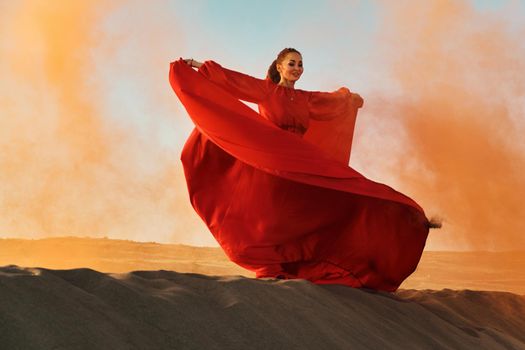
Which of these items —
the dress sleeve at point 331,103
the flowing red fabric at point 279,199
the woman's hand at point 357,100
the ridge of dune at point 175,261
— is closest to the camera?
the flowing red fabric at point 279,199

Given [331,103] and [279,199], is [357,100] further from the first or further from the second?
[279,199]

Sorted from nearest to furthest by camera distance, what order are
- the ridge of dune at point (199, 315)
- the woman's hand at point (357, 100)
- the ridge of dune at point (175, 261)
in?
1. the ridge of dune at point (199, 315)
2. the woman's hand at point (357, 100)
3. the ridge of dune at point (175, 261)

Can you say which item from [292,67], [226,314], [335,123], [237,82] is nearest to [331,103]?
[335,123]

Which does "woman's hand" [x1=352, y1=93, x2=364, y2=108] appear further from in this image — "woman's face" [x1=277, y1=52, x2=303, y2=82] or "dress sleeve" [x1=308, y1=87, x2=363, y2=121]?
"woman's face" [x1=277, y1=52, x2=303, y2=82]

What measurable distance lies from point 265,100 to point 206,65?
1.69 ft

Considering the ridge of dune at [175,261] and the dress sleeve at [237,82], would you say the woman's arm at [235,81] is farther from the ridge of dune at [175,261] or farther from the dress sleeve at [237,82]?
the ridge of dune at [175,261]

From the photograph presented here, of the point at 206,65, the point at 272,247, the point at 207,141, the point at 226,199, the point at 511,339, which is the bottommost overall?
the point at 511,339

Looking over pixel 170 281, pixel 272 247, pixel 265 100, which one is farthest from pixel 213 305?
pixel 265 100

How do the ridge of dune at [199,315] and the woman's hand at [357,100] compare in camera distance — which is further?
the woman's hand at [357,100]

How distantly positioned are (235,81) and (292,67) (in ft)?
1.60

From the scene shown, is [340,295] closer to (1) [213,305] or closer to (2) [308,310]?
(2) [308,310]

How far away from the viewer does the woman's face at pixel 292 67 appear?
224 inches

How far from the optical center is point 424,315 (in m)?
5.08

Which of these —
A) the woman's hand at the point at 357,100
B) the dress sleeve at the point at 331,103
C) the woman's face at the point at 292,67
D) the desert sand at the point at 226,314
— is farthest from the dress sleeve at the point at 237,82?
the desert sand at the point at 226,314
